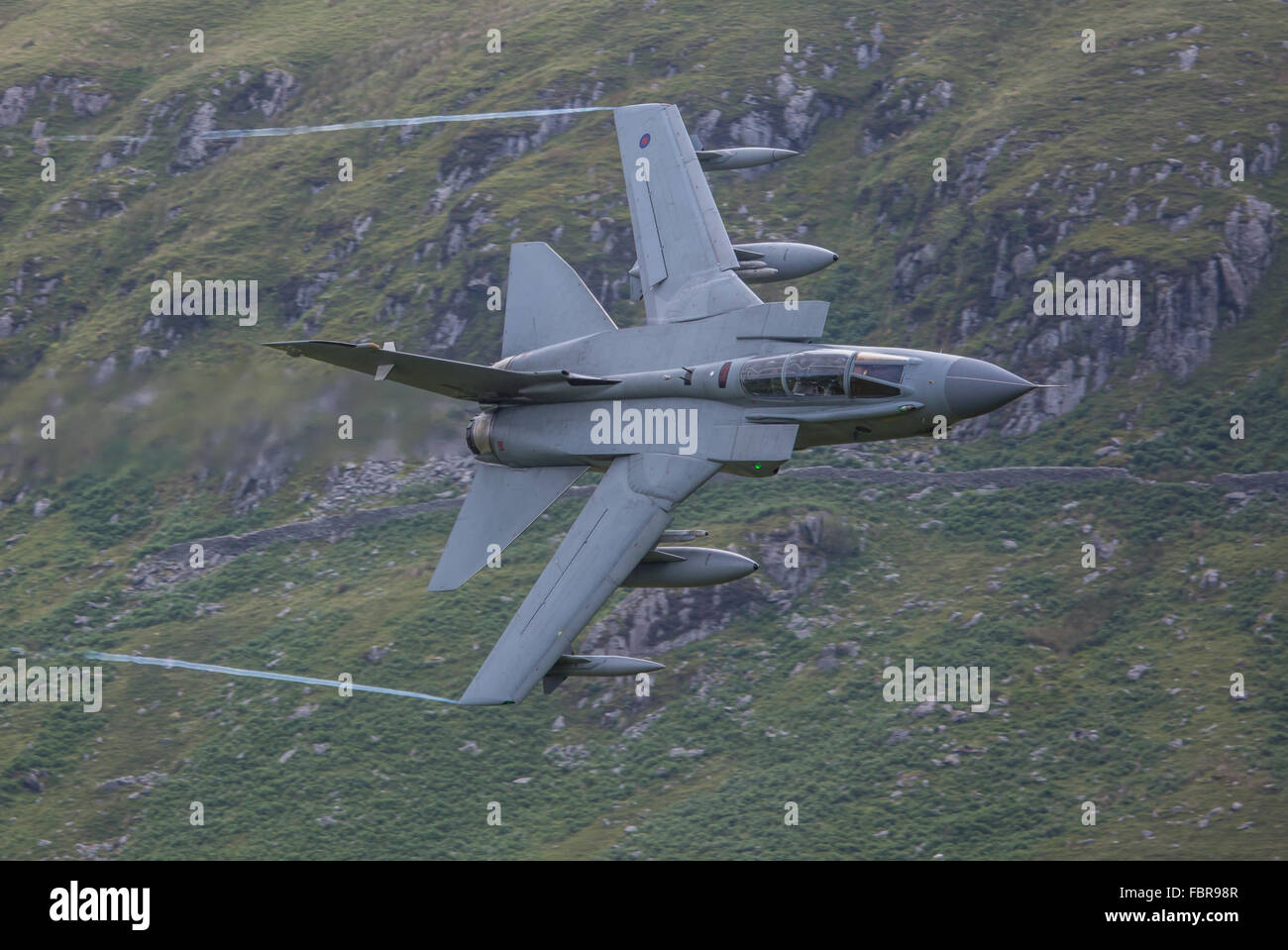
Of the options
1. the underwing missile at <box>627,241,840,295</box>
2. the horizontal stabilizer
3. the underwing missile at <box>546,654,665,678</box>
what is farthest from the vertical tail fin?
the underwing missile at <box>546,654,665,678</box>

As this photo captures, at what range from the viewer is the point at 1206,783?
6681cm

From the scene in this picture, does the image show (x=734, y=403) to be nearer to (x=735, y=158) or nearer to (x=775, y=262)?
(x=775, y=262)

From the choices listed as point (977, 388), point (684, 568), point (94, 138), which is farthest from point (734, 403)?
point (94, 138)

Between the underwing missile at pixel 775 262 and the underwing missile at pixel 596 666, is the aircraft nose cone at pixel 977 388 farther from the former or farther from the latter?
the underwing missile at pixel 596 666

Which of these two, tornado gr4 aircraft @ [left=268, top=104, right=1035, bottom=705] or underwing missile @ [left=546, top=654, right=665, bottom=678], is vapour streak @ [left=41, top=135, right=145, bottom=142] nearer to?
tornado gr4 aircraft @ [left=268, top=104, right=1035, bottom=705]

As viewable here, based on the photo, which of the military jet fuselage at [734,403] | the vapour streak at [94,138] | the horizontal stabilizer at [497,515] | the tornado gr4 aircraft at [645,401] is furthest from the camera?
the vapour streak at [94,138]

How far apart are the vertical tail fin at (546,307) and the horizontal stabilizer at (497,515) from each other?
3.31 meters

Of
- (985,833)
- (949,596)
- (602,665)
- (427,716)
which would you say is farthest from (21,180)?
(602,665)

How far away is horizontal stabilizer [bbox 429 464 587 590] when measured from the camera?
40.1m

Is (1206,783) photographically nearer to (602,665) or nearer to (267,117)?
(602,665)

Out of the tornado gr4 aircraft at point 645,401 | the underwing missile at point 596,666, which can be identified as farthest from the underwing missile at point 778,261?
the underwing missile at point 596,666

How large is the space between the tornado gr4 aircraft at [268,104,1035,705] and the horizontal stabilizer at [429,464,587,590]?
4 cm

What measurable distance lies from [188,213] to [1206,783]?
6583 centimetres

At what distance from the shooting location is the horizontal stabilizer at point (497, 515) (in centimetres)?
4012
